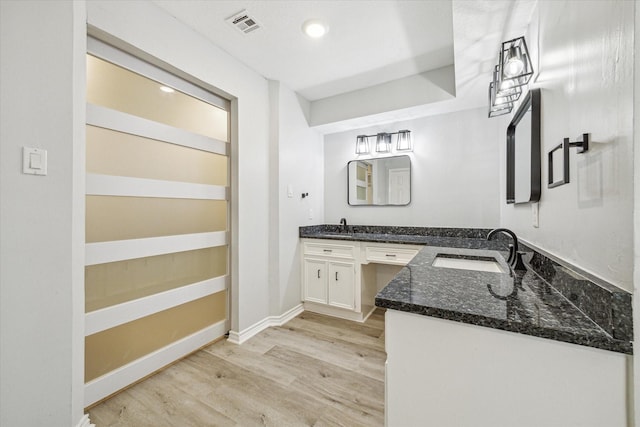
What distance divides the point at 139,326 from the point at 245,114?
6.06ft

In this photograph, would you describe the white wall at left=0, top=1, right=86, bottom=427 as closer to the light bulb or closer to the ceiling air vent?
the ceiling air vent

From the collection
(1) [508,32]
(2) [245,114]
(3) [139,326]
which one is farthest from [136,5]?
(1) [508,32]

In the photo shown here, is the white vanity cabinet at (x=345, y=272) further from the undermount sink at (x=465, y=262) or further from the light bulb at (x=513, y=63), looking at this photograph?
the light bulb at (x=513, y=63)

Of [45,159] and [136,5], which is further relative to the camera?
[136,5]

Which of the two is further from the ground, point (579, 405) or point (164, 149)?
point (164, 149)

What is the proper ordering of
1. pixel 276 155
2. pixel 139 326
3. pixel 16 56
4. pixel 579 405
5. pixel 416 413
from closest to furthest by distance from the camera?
pixel 579 405, pixel 416 413, pixel 16 56, pixel 139 326, pixel 276 155

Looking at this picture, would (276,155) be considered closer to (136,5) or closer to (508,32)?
(136,5)

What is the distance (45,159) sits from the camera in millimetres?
1162

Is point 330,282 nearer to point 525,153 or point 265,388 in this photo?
point 265,388

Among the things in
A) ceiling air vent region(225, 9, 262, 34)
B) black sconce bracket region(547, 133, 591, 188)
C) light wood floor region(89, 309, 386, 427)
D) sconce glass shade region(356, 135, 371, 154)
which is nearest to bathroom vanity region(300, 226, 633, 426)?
black sconce bracket region(547, 133, 591, 188)

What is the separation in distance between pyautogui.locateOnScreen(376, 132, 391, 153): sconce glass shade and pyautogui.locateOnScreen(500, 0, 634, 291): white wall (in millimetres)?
1869

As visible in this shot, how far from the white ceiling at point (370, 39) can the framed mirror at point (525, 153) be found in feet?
1.68

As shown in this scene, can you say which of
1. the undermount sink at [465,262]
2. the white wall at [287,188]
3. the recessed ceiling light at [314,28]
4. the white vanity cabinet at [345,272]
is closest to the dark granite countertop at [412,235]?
the white vanity cabinet at [345,272]

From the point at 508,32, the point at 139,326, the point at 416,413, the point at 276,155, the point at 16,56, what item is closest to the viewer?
the point at 416,413
